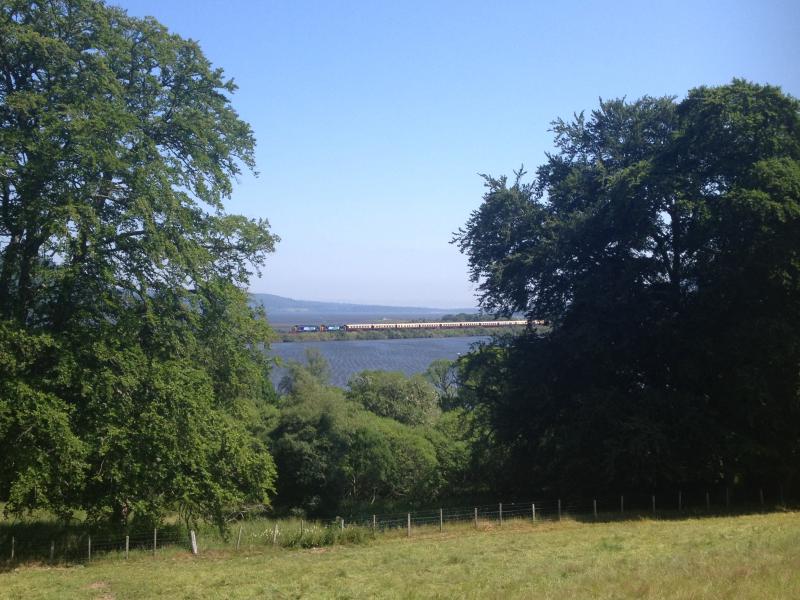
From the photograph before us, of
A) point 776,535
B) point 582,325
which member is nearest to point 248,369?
point 582,325

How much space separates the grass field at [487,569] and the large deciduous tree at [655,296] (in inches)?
224

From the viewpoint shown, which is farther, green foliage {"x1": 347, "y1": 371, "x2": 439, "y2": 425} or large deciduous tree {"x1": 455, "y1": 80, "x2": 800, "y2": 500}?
green foliage {"x1": 347, "y1": 371, "x2": 439, "y2": 425}

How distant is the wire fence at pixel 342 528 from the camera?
21141 mm

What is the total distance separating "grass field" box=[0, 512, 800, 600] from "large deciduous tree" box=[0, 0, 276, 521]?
106 inches

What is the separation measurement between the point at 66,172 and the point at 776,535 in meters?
21.5

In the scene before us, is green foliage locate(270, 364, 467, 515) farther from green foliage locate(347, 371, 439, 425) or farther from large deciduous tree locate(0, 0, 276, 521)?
large deciduous tree locate(0, 0, 276, 521)

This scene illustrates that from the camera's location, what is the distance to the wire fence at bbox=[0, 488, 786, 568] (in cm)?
2114

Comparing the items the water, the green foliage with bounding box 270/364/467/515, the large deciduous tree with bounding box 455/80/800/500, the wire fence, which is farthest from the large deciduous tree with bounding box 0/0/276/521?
the water

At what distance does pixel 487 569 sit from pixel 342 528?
843 centimetres

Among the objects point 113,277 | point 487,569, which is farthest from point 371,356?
point 487,569

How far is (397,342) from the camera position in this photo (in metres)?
196

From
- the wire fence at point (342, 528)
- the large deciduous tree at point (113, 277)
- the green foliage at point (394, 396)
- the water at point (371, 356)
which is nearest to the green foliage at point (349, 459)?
the wire fence at point (342, 528)

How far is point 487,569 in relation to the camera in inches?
629

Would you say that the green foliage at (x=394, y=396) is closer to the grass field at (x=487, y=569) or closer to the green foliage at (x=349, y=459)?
the green foliage at (x=349, y=459)
